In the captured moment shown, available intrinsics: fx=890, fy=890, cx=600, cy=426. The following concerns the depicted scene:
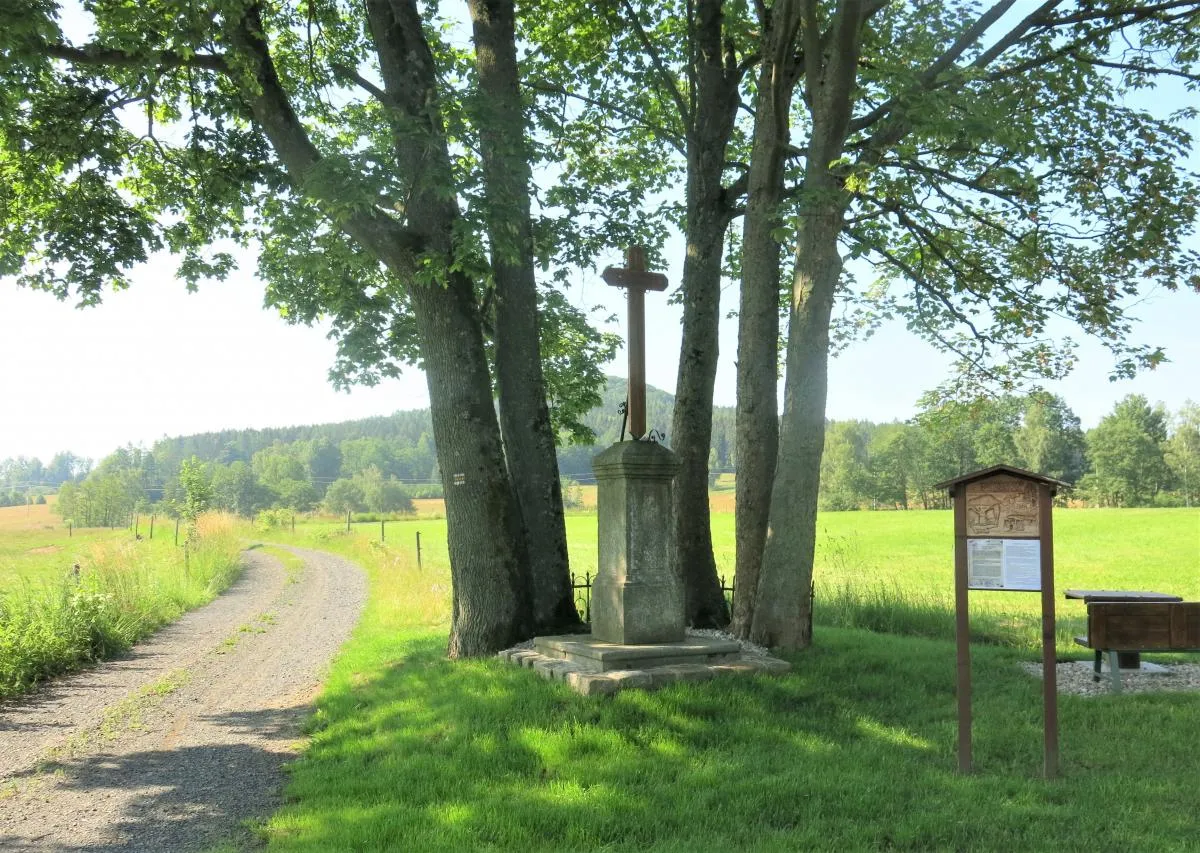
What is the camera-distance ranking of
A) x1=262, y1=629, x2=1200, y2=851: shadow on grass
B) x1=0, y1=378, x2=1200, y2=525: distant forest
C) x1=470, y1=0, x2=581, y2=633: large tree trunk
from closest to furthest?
1. x1=262, y1=629, x2=1200, y2=851: shadow on grass
2. x1=470, y1=0, x2=581, y2=633: large tree trunk
3. x1=0, y1=378, x2=1200, y2=525: distant forest

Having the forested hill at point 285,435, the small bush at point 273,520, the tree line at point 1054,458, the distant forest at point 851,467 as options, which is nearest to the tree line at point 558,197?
the small bush at point 273,520

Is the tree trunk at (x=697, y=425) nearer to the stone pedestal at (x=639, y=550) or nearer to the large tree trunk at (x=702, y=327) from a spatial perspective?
the large tree trunk at (x=702, y=327)

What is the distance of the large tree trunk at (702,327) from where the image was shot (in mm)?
11047

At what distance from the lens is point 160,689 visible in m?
10.1

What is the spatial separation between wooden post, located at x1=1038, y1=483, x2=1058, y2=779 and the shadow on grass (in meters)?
0.19

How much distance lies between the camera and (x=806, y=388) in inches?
345

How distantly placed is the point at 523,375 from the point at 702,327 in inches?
95.0

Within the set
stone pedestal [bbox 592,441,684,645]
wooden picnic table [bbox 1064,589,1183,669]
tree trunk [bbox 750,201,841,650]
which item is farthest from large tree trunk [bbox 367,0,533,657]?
wooden picnic table [bbox 1064,589,1183,669]

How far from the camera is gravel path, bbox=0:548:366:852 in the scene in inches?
220

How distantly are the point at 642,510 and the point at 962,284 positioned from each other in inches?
266

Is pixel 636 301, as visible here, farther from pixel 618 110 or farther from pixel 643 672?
pixel 618 110

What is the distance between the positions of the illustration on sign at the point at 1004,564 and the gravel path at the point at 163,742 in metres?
4.83

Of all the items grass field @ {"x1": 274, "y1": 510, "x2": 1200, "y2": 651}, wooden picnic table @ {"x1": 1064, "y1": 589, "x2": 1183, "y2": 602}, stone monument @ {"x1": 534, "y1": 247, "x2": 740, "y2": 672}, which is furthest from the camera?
grass field @ {"x1": 274, "y1": 510, "x2": 1200, "y2": 651}

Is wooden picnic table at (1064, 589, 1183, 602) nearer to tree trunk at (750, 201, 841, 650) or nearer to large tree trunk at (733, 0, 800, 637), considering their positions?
tree trunk at (750, 201, 841, 650)
